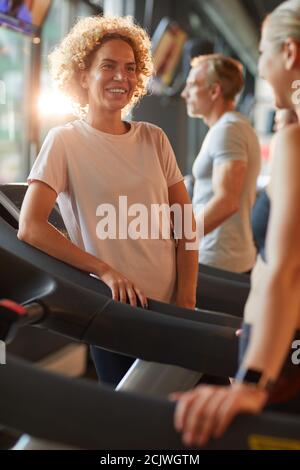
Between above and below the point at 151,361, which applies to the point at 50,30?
above

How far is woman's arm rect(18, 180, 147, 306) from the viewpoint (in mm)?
1838

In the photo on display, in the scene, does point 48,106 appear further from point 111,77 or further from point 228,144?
point 111,77

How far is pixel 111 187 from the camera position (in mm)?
1868

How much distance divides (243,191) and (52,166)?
1.28 meters

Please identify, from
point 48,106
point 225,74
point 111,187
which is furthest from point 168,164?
point 48,106

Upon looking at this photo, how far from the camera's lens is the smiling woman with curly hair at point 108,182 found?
186 cm

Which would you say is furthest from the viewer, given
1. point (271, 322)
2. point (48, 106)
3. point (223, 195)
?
point (48, 106)

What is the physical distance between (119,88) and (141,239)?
409 millimetres

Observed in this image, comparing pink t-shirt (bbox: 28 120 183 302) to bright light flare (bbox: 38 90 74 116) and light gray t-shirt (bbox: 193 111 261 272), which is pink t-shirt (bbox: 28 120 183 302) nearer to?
light gray t-shirt (bbox: 193 111 261 272)

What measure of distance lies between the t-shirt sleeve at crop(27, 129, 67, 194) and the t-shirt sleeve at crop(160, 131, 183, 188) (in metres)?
0.29

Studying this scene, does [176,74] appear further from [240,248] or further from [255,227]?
[255,227]

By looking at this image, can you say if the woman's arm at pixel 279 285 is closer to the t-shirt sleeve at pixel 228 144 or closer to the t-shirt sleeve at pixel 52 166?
the t-shirt sleeve at pixel 52 166
